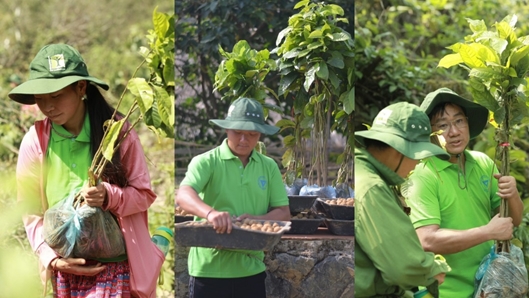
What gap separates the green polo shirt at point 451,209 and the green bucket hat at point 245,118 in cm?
73

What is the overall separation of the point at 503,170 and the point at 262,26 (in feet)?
3.99

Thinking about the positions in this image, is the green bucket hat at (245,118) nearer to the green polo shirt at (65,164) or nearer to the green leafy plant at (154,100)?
the green leafy plant at (154,100)

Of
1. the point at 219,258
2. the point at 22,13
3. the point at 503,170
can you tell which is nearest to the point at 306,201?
the point at 219,258

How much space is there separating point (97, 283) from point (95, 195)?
13.4 inches

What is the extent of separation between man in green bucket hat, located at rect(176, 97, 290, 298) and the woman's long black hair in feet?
0.94

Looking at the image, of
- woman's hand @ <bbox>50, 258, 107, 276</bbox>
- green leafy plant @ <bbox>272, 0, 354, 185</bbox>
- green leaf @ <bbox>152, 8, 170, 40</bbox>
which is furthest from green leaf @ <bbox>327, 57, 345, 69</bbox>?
woman's hand @ <bbox>50, 258, 107, 276</bbox>

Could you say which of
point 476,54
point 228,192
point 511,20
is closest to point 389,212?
point 228,192

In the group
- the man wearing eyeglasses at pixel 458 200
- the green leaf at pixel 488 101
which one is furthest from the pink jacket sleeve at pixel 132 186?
the green leaf at pixel 488 101

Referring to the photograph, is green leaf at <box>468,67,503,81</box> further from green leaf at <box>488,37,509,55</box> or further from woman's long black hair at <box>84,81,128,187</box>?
woman's long black hair at <box>84,81,128,187</box>

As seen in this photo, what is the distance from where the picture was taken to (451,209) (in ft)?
11.7

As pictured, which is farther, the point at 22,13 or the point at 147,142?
the point at 22,13

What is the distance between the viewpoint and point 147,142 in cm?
684

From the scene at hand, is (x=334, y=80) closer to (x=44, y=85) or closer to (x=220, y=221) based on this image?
(x=220, y=221)

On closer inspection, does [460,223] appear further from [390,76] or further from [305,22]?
[390,76]
